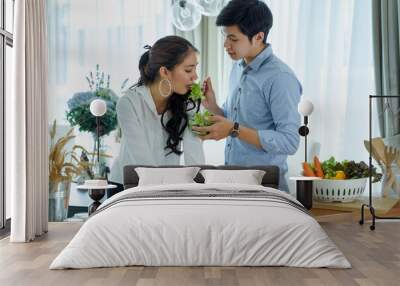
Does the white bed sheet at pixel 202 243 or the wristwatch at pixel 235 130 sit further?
the wristwatch at pixel 235 130

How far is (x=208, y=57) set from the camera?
7312mm

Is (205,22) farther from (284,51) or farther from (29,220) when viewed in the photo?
(29,220)

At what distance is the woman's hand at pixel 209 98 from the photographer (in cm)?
732

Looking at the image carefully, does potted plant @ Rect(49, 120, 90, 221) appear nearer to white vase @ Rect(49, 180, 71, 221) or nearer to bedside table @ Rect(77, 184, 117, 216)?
white vase @ Rect(49, 180, 71, 221)

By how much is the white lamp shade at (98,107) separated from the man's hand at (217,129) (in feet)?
3.45

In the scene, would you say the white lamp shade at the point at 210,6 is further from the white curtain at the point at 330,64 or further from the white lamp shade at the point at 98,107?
the white lamp shade at the point at 98,107

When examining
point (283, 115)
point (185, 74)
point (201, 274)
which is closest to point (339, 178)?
point (283, 115)

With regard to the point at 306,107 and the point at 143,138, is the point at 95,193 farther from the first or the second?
the point at 306,107

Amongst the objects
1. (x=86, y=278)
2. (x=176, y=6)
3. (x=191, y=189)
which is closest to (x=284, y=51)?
(x=176, y=6)

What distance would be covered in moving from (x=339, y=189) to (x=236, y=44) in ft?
6.70

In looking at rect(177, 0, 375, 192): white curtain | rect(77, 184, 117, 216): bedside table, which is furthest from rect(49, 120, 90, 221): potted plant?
rect(177, 0, 375, 192): white curtain

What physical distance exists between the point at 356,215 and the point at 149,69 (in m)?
2.93

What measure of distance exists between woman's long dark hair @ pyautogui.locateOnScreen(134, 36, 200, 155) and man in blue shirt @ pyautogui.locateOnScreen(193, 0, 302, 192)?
0.24m

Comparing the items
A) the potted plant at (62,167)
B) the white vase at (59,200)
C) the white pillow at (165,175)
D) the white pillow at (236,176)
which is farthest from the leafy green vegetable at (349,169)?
the white vase at (59,200)
